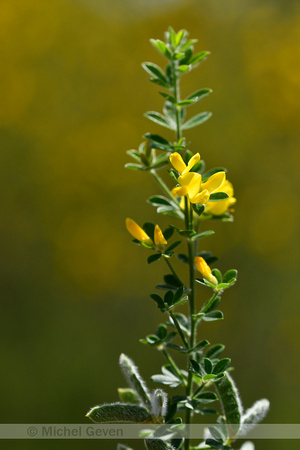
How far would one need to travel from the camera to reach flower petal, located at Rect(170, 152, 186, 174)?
0.40m

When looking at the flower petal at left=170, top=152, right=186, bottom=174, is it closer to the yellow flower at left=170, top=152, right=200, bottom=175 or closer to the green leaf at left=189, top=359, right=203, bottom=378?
the yellow flower at left=170, top=152, right=200, bottom=175

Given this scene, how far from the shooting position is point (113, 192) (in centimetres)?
191

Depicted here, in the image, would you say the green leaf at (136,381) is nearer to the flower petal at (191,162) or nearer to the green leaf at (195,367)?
the green leaf at (195,367)

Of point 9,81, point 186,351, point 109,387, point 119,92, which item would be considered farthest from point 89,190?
point 186,351

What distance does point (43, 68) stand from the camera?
2055mm

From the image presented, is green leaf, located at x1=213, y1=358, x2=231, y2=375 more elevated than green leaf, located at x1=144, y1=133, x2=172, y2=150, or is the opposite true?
green leaf, located at x1=144, y1=133, x2=172, y2=150

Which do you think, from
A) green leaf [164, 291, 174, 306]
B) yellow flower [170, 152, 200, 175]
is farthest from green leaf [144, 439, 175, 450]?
yellow flower [170, 152, 200, 175]

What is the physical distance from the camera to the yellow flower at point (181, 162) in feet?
1.31

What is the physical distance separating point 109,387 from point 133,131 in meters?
0.90

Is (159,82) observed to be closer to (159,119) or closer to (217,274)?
(159,119)

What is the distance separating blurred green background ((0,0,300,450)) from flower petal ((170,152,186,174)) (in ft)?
4.11

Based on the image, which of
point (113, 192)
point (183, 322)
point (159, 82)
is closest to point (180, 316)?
point (183, 322)

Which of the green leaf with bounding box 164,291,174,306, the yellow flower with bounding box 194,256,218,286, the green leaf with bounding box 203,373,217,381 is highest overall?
the yellow flower with bounding box 194,256,218,286

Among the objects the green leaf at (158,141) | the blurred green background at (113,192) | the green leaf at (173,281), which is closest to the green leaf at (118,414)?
the green leaf at (173,281)
